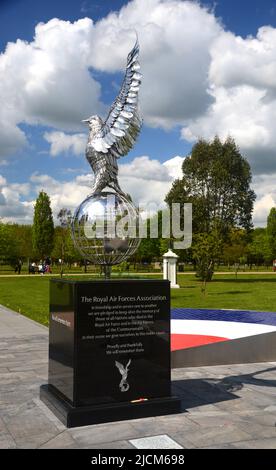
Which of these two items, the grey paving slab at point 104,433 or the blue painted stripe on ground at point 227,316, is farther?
the blue painted stripe on ground at point 227,316

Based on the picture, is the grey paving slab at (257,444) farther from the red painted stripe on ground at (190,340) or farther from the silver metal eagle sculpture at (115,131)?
the red painted stripe on ground at (190,340)

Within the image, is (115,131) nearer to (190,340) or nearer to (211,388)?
(211,388)

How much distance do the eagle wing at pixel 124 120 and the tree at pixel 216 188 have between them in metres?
38.6

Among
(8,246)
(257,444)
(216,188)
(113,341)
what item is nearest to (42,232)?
(8,246)

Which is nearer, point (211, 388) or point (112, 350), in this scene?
point (112, 350)

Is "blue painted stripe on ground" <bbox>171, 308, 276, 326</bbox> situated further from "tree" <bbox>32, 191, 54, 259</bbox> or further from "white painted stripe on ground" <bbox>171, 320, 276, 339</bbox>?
"tree" <bbox>32, 191, 54, 259</bbox>

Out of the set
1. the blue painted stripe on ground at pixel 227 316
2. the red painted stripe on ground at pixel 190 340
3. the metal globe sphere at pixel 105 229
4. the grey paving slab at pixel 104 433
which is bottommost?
the grey paving slab at pixel 104 433

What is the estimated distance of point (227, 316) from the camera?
1479cm

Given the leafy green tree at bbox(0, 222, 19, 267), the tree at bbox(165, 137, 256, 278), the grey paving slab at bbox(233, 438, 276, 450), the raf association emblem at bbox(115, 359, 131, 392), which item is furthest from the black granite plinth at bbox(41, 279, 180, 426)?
the leafy green tree at bbox(0, 222, 19, 267)

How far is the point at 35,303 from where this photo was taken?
23797 mm

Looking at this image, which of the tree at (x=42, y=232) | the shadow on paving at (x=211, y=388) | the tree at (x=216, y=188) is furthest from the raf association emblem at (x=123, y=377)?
the tree at (x=42, y=232)

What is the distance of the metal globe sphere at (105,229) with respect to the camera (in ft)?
23.9

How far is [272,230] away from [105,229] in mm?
82921

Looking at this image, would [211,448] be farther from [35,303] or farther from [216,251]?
[216,251]
